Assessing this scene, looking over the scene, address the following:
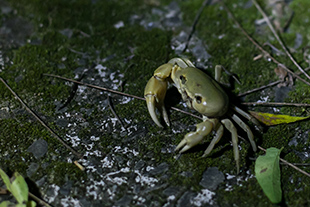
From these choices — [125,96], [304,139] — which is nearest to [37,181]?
[125,96]

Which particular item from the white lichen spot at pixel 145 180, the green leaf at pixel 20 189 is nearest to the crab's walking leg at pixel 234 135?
the white lichen spot at pixel 145 180

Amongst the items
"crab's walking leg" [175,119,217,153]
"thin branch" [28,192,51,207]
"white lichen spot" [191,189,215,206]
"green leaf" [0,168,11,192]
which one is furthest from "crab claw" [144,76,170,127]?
"green leaf" [0,168,11,192]

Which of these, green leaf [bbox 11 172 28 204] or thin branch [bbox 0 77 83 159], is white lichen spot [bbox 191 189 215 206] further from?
green leaf [bbox 11 172 28 204]

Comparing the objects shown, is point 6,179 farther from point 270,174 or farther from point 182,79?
point 270,174

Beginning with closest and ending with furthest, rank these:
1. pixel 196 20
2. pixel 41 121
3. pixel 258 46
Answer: pixel 41 121 < pixel 258 46 < pixel 196 20

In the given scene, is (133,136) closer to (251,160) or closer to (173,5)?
(251,160)

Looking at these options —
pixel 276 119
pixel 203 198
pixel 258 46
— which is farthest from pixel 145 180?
pixel 258 46
